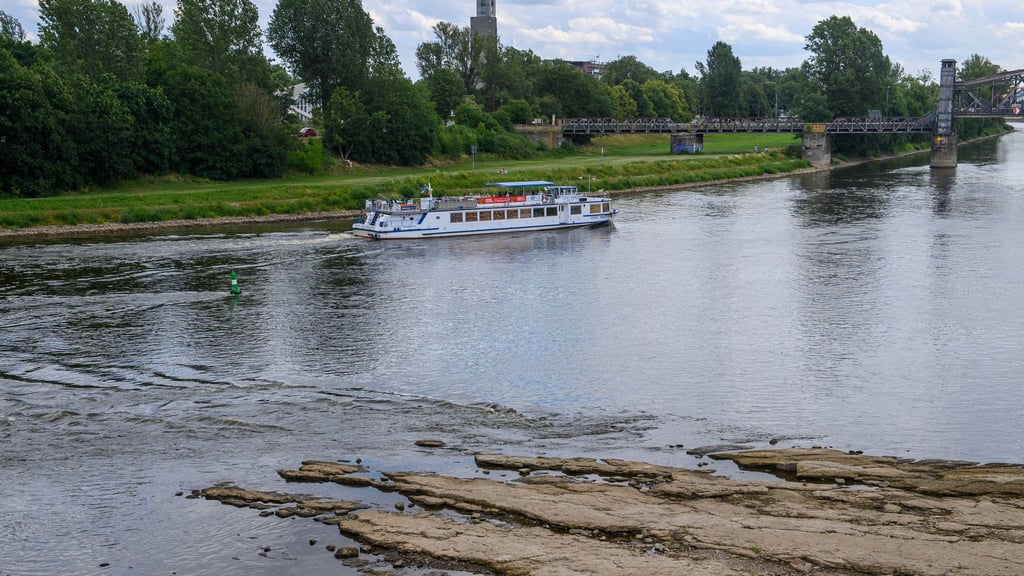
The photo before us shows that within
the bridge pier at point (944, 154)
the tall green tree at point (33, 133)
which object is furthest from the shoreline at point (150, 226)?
the bridge pier at point (944, 154)

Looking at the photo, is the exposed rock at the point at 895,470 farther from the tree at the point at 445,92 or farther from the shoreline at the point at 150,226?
the tree at the point at 445,92

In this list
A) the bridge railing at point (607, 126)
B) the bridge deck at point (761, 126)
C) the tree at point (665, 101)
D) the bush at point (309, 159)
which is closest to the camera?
the bush at point (309, 159)

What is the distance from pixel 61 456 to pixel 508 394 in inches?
483

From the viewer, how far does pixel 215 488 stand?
2380cm

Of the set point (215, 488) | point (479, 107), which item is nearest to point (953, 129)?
point (479, 107)

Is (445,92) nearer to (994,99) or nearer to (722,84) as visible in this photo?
(722,84)

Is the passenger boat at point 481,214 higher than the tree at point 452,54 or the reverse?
the reverse

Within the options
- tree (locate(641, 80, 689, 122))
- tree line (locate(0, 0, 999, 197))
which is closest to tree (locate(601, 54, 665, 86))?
tree (locate(641, 80, 689, 122))

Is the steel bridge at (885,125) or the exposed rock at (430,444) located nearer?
the exposed rock at (430,444)

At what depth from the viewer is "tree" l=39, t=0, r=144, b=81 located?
88562 mm

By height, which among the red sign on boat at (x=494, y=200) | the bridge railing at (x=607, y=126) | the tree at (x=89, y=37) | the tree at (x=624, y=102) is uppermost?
the tree at (x=89, y=37)

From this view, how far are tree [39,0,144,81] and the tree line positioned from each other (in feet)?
0.38

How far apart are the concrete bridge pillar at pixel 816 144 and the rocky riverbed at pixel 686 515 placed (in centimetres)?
10549

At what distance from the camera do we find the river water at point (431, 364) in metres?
24.3
